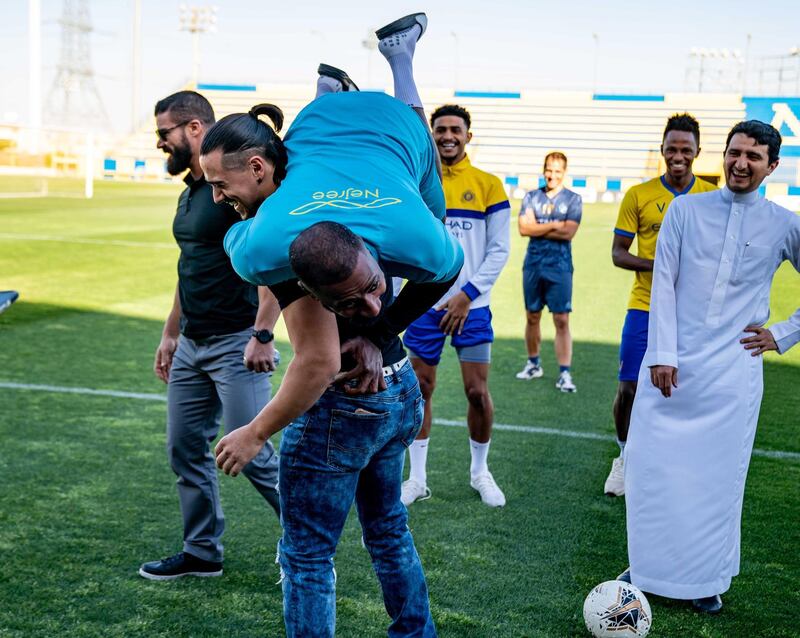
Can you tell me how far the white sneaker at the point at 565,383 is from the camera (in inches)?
332

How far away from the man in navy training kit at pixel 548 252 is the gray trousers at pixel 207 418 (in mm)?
5112

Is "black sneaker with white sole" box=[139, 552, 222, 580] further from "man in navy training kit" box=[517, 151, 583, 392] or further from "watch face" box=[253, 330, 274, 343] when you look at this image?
"man in navy training kit" box=[517, 151, 583, 392]

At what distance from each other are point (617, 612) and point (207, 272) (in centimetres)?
214

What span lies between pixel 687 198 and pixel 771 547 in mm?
1935

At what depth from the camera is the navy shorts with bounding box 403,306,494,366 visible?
5344mm

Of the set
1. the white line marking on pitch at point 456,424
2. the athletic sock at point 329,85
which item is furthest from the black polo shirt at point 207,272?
the white line marking on pitch at point 456,424

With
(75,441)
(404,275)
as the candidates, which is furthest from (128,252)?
(404,275)

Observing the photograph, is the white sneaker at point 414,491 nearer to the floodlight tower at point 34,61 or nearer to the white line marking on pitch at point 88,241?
the white line marking on pitch at point 88,241

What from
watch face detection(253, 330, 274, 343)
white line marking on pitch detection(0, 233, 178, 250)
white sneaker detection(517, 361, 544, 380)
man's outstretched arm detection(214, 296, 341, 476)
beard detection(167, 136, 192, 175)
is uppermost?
beard detection(167, 136, 192, 175)

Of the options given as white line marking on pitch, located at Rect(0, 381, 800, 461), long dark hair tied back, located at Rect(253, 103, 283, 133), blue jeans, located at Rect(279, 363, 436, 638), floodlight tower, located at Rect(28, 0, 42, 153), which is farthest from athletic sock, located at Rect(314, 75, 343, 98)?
floodlight tower, located at Rect(28, 0, 42, 153)

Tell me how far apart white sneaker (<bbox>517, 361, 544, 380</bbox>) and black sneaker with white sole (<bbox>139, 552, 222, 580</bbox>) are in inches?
203

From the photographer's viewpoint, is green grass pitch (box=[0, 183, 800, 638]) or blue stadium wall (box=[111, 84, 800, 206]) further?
blue stadium wall (box=[111, 84, 800, 206])

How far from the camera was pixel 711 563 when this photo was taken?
13.0 ft

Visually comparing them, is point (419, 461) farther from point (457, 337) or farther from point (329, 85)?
point (329, 85)
